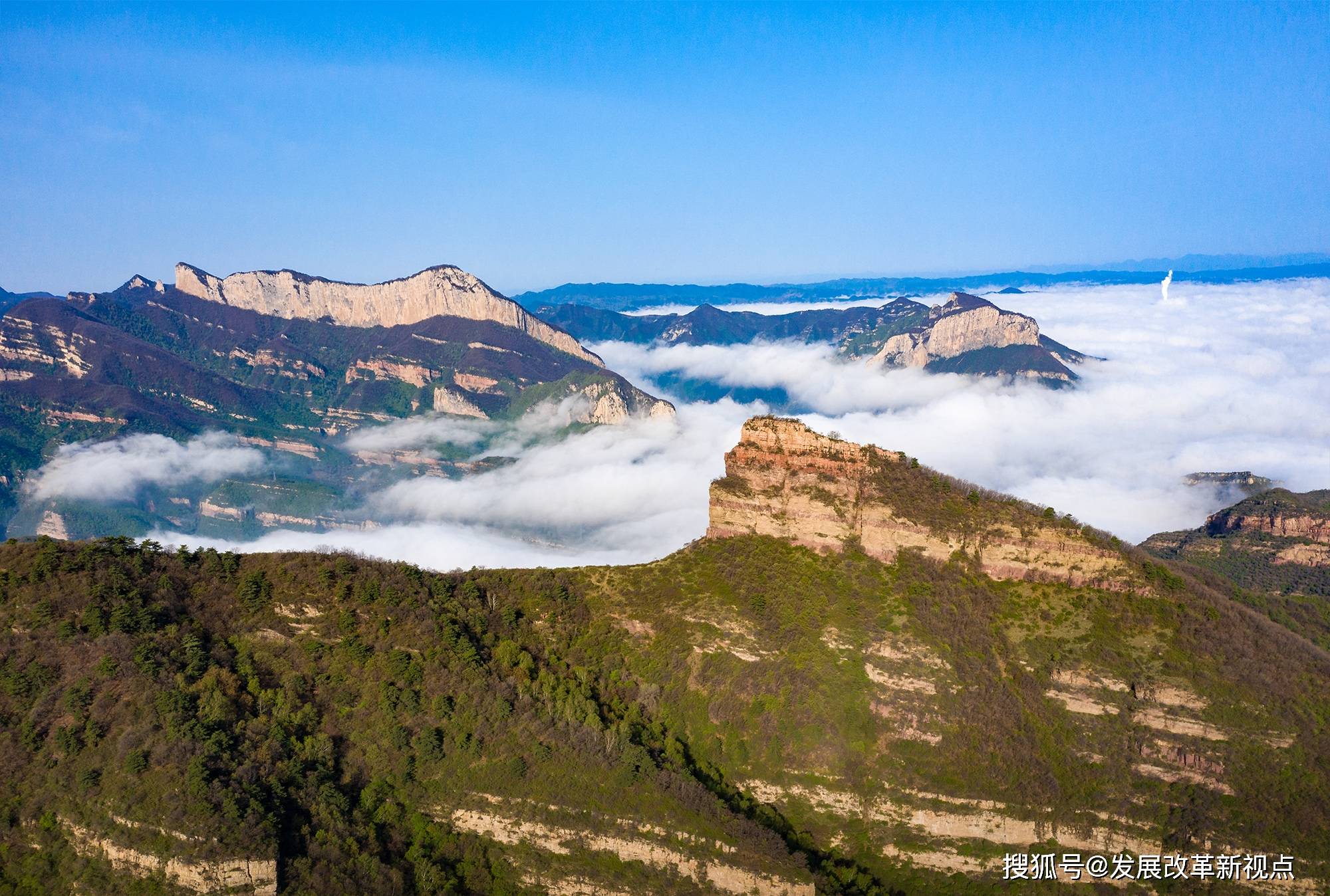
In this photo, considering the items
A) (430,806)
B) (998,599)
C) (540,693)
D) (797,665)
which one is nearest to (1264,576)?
(998,599)

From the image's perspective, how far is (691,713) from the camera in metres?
76.8

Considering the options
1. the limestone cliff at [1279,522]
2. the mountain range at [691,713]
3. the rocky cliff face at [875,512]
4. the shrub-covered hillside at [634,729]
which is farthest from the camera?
the limestone cliff at [1279,522]

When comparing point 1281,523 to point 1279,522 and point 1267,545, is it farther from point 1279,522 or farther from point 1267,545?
point 1267,545

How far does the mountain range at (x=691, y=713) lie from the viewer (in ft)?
204

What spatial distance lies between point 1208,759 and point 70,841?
7810cm

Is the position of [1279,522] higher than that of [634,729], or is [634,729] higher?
[1279,522]

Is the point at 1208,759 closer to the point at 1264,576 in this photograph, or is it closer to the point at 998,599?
the point at 998,599

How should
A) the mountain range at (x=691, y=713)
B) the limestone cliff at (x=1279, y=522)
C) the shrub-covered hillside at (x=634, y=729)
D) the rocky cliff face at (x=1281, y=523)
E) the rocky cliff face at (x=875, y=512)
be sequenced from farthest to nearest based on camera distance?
the limestone cliff at (x=1279, y=522), the rocky cliff face at (x=1281, y=523), the rocky cliff face at (x=875, y=512), the mountain range at (x=691, y=713), the shrub-covered hillside at (x=634, y=729)

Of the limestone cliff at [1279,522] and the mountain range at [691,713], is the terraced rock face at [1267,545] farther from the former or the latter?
the mountain range at [691,713]

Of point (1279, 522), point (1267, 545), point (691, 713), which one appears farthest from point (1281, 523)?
point (691, 713)

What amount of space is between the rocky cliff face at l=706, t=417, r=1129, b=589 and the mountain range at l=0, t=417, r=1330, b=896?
10.3 inches

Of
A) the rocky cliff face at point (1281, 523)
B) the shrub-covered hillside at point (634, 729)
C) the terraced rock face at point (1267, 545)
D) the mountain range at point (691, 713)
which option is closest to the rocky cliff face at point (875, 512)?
the mountain range at point (691, 713)

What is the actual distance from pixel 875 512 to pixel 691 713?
24.6 m

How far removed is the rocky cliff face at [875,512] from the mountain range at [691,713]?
0.26 m
